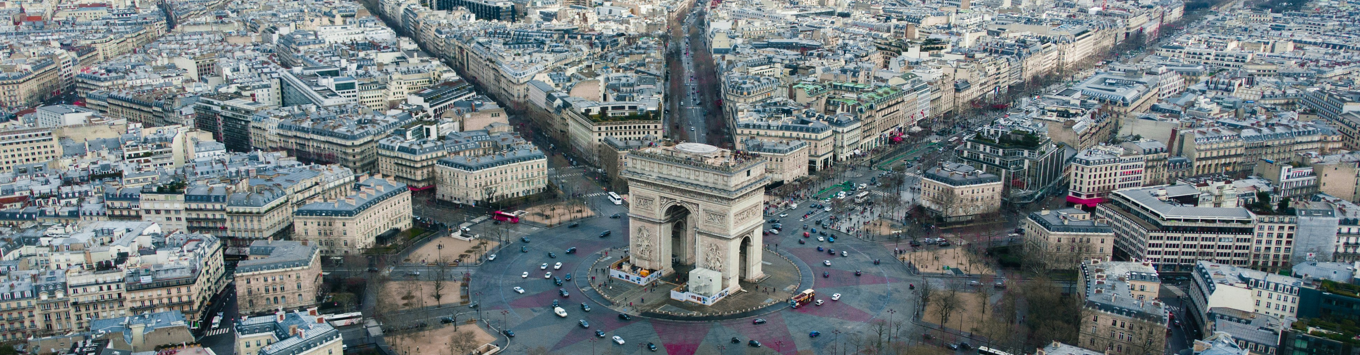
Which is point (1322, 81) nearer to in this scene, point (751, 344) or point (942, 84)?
point (942, 84)

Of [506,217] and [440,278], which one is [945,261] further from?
[440,278]

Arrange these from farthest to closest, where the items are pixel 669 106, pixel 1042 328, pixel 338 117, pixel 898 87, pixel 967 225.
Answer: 1. pixel 669 106
2. pixel 898 87
3. pixel 338 117
4. pixel 967 225
5. pixel 1042 328

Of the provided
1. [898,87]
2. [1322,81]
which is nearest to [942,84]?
A: [898,87]

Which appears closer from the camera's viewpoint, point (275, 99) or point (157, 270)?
point (157, 270)

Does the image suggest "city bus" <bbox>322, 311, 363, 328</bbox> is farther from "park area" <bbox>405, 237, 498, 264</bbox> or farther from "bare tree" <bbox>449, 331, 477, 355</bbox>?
"park area" <bbox>405, 237, 498, 264</bbox>

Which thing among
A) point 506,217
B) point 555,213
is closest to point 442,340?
point 506,217

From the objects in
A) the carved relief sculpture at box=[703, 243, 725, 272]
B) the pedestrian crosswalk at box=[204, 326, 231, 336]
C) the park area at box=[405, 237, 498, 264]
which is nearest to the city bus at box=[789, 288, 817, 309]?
the carved relief sculpture at box=[703, 243, 725, 272]

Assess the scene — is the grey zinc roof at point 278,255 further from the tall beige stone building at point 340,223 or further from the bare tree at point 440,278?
the bare tree at point 440,278
